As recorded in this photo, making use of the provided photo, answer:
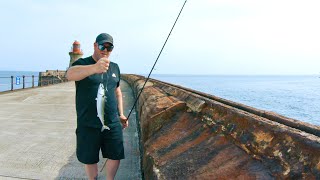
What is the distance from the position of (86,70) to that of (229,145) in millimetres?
1513

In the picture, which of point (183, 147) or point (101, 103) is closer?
point (183, 147)

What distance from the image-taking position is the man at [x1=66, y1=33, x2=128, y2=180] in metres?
3.13

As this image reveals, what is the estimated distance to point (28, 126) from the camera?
6.93 m

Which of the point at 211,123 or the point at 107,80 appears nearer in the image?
Answer: the point at 211,123

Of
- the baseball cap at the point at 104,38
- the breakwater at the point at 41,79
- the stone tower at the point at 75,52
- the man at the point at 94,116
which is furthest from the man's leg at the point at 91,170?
the stone tower at the point at 75,52

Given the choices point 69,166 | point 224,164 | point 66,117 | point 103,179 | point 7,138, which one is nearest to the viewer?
point 224,164

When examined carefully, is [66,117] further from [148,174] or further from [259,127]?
[259,127]

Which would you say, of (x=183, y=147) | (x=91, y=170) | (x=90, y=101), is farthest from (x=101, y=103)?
(x=183, y=147)

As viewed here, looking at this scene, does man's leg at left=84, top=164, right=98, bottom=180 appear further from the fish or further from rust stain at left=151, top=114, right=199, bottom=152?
rust stain at left=151, top=114, right=199, bottom=152

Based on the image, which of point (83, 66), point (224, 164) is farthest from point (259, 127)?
point (83, 66)

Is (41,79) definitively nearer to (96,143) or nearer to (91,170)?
(91,170)

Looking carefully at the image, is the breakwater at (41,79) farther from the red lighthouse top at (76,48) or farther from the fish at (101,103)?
the fish at (101,103)

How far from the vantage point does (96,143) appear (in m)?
3.21

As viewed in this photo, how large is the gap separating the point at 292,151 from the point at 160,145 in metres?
1.36
